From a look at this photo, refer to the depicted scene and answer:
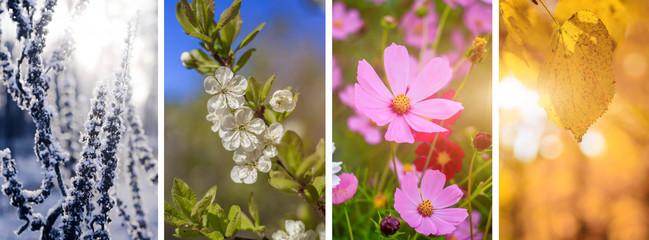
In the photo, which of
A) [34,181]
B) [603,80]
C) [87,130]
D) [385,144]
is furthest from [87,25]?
[603,80]

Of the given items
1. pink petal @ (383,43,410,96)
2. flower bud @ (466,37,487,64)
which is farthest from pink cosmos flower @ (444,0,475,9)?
pink petal @ (383,43,410,96)

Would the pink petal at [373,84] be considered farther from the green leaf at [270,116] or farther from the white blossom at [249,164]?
the white blossom at [249,164]

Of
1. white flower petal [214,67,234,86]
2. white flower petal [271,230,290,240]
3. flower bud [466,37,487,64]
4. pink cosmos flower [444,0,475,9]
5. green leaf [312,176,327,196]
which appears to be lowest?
white flower petal [271,230,290,240]

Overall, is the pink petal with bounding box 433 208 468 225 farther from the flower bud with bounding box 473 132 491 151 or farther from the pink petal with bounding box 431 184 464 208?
the flower bud with bounding box 473 132 491 151

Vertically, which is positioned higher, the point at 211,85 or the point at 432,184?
the point at 211,85

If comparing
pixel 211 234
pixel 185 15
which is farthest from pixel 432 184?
pixel 185 15

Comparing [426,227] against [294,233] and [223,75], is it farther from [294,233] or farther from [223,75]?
[223,75]

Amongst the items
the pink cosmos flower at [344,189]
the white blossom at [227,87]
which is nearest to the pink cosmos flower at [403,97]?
the pink cosmos flower at [344,189]
